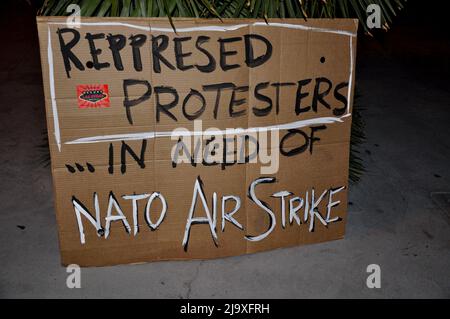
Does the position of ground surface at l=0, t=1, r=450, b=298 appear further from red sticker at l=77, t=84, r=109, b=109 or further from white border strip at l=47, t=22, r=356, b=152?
red sticker at l=77, t=84, r=109, b=109

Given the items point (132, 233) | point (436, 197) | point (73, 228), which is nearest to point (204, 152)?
point (132, 233)

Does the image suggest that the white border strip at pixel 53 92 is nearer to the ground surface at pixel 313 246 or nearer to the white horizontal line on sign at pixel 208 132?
the white horizontal line on sign at pixel 208 132

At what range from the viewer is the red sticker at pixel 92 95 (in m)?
2.34

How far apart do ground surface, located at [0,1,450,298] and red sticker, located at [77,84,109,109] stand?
2.77 ft

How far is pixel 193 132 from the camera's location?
2.52 metres

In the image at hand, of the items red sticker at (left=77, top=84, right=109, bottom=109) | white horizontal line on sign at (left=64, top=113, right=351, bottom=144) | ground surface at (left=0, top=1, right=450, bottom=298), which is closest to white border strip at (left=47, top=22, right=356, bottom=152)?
white horizontal line on sign at (left=64, top=113, right=351, bottom=144)

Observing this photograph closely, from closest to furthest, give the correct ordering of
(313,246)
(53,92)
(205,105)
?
(53,92) → (205,105) → (313,246)

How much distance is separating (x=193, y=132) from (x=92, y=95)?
0.49 meters

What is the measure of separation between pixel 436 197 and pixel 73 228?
235 cm

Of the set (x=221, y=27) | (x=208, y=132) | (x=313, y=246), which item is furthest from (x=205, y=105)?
(x=313, y=246)

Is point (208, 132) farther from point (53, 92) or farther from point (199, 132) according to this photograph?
point (53, 92)

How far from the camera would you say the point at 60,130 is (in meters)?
2.37

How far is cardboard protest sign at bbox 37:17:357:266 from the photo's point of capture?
234cm
